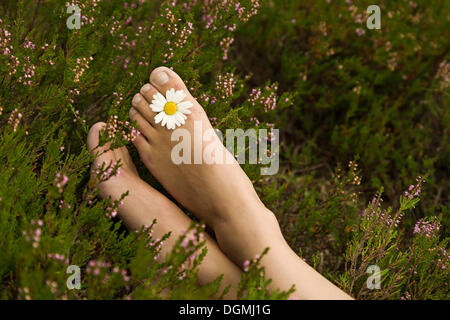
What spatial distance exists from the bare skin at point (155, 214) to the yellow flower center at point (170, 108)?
35 cm

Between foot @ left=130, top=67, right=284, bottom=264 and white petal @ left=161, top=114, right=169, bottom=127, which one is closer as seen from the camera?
foot @ left=130, top=67, right=284, bottom=264

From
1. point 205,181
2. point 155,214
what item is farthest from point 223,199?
point 155,214

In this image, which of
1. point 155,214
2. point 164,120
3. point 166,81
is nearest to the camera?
point 155,214

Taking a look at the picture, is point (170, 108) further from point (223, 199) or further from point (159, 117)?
point (223, 199)

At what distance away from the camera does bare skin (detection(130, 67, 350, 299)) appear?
1754 millimetres

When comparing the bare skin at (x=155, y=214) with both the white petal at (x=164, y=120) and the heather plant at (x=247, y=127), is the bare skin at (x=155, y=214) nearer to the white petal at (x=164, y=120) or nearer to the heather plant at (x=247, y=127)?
the heather plant at (x=247, y=127)

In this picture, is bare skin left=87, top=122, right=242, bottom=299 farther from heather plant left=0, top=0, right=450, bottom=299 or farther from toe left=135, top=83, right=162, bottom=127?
toe left=135, top=83, right=162, bottom=127

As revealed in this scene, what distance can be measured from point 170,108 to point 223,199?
56cm

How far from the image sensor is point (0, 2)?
2.29 metres

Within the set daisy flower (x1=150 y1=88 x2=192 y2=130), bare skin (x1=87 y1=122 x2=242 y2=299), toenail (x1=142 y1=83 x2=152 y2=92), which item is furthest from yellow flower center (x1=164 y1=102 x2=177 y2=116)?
bare skin (x1=87 y1=122 x2=242 y2=299)

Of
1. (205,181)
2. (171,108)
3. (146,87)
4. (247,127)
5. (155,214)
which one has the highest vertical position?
(146,87)

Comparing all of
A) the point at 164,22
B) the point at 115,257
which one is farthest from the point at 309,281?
the point at 164,22

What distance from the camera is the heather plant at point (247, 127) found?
1458 mm

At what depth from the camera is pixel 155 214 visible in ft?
6.57
